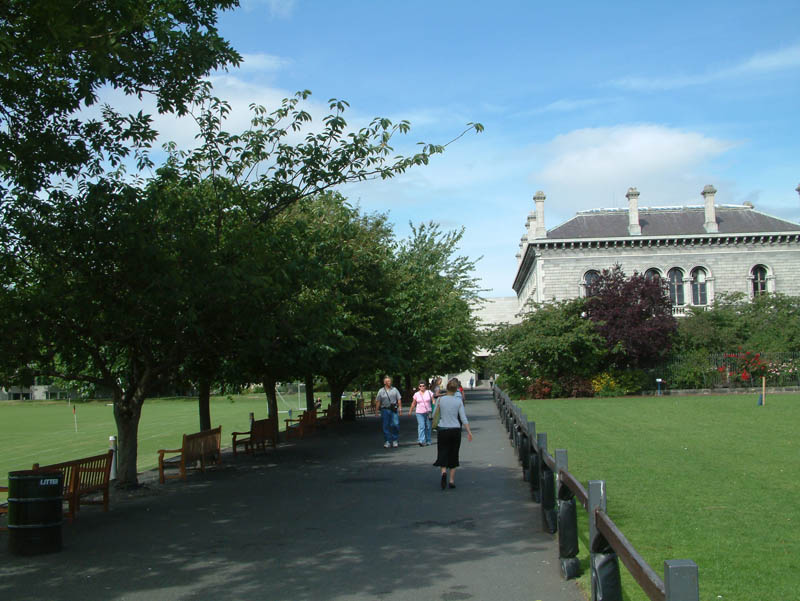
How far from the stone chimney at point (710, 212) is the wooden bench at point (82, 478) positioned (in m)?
60.5

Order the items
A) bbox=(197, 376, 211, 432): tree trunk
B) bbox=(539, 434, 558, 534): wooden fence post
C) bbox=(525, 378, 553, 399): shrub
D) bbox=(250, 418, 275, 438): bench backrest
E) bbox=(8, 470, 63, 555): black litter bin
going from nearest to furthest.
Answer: bbox=(8, 470, 63, 555): black litter bin → bbox=(539, 434, 558, 534): wooden fence post → bbox=(197, 376, 211, 432): tree trunk → bbox=(250, 418, 275, 438): bench backrest → bbox=(525, 378, 553, 399): shrub

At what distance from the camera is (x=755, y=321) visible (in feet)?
180

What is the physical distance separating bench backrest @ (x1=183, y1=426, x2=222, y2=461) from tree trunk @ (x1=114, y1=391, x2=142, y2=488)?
1184 millimetres

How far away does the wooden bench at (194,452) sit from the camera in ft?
49.6

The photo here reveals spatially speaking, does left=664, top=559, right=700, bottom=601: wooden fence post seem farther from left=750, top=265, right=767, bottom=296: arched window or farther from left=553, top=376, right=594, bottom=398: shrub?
left=750, top=265, right=767, bottom=296: arched window

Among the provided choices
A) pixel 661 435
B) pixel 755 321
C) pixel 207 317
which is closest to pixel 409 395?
pixel 755 321

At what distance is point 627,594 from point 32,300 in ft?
26.8

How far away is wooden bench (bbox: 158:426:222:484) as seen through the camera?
1511 cm

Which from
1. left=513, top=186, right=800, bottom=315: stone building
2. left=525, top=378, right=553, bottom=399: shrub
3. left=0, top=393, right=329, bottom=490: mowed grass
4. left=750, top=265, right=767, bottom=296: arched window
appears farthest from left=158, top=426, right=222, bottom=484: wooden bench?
left=750, top=265, right=767, bottom=296: arched window

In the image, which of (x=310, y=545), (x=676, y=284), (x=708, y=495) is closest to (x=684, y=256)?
(x=676, y=284)

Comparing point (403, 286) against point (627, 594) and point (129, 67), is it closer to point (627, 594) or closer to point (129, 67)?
point (129, 67)

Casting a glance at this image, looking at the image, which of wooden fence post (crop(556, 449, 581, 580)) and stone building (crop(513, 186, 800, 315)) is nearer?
wooden fence post (crop(556, 449, 581, 580))

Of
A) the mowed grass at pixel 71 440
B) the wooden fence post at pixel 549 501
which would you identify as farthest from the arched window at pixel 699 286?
the wooden fence post at pixel 549 501

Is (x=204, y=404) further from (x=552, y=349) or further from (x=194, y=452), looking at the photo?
(x=552, y=349)
